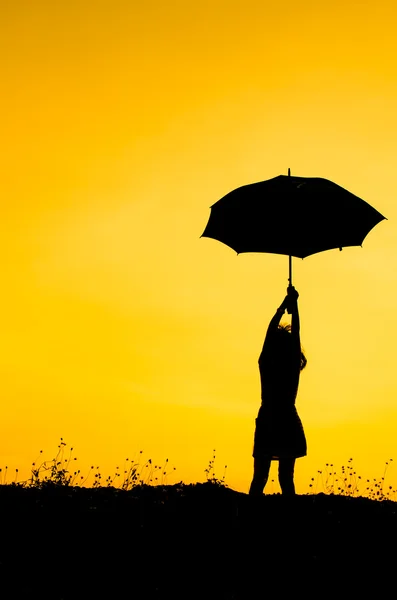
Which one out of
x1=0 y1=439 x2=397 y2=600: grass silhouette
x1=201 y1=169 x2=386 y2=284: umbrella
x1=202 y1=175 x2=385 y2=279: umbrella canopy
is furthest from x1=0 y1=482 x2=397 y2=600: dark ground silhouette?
x1=202 y1=175 x2=385 y2=279: umbrella canopy

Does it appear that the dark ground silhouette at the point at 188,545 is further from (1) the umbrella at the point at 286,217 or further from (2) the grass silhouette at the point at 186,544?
(1) the umbrella at the point at 286,217

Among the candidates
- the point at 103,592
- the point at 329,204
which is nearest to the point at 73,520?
the point at 103,592

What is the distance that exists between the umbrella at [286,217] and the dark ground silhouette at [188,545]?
3092mm

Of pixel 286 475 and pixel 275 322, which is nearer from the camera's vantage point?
pixel 275 322

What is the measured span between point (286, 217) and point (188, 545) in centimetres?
420

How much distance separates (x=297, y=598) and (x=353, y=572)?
1007 mm

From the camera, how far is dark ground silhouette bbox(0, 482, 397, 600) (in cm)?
851

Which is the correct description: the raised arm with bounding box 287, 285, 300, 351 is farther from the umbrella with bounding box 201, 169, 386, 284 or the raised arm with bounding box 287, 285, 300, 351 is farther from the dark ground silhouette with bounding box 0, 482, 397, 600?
the dark ground silhouette with bounding box 0, 482, 397, 600

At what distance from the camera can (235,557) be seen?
924 centimetres

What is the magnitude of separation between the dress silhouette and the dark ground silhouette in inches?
29.8

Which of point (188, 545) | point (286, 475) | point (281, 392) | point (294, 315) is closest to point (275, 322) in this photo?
point (294, 315)

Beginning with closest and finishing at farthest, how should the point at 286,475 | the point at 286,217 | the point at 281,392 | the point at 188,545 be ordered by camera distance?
the point at 188,545 < the point at 281,392 < the point at 286,475 < the point at 286,217

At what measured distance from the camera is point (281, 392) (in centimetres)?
1035

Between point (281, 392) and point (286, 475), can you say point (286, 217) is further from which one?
point (286, 475)
